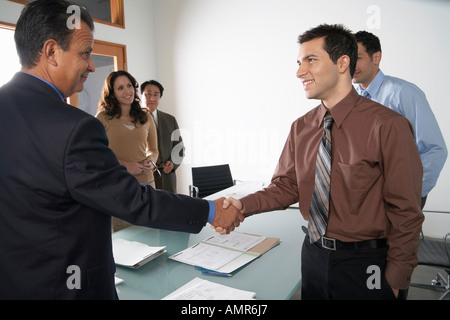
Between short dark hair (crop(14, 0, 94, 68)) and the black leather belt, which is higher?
short dark hair (crop(14, 0, 94, 68))

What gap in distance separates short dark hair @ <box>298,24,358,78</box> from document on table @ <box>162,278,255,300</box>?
3.53ft

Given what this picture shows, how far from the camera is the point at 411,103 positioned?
219 centimetres

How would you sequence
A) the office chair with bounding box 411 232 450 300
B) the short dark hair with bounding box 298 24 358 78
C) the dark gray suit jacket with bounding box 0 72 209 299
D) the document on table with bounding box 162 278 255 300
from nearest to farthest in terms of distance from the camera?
the dark gray suit jacket with bounding box 0 72 209 299
the document on table with bounding box 162 278 255 300
the short dark hair with bounding box 298 24 358 78
the office chair with bounding box 411 232 450 300

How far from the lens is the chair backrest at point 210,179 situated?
3723mm

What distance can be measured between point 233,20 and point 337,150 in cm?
431

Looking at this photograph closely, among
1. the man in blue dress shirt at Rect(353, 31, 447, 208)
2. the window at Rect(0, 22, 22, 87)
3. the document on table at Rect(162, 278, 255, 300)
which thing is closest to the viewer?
the document on table at Rect(162, 278, 255, 300)

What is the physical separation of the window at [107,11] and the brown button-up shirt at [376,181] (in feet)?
15.1

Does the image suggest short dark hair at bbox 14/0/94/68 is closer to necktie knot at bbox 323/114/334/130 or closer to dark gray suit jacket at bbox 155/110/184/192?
necktie knot at bbox 323/114/334/130

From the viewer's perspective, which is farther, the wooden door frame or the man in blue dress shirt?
the wooden door frame

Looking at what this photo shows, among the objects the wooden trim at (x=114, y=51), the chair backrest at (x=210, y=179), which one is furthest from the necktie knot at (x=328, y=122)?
the wooden trim at (x=114, y=51)

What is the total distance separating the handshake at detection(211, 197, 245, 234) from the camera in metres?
1.68

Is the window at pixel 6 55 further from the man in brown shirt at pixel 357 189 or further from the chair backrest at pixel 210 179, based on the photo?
the man in brown shirt at pixel 357 189

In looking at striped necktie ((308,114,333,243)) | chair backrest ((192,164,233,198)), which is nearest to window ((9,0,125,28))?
chair backrest ((192,164,233,198))

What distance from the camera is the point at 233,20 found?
512 centimetres
